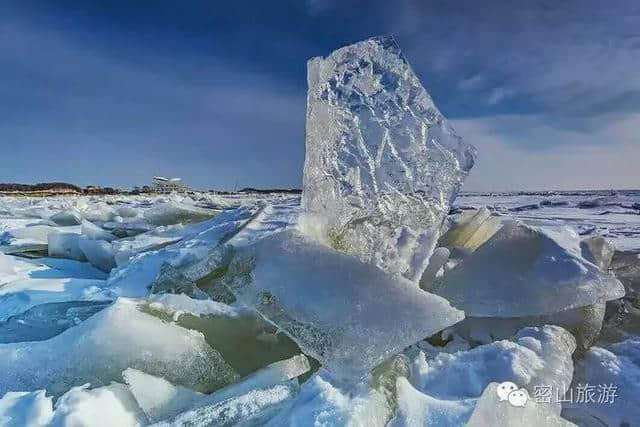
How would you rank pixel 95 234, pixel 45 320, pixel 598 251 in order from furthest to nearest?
pixel 95 234 → pixel 598 251 → pixel 45 320

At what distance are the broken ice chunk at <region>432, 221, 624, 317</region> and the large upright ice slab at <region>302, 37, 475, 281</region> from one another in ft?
0.60

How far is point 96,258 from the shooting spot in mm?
3168

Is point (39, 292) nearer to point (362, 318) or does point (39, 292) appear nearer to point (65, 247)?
point (65, 247)

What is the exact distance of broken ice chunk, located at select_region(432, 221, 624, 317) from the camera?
1.59m

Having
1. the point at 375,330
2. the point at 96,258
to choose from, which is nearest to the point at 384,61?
the point at 375,330

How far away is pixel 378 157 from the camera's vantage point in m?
1.75

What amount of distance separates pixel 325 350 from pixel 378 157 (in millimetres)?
735

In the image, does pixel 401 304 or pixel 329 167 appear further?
pixel 329 167

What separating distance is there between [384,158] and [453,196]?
264mm

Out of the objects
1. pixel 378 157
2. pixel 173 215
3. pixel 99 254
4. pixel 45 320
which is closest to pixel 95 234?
pixel 99 254

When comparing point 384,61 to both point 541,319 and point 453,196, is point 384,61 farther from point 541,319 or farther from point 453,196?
point 541,319

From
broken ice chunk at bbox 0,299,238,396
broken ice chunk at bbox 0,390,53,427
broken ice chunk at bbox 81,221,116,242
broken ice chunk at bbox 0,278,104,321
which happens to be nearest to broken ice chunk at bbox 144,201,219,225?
broken ice chunk at bbox 81,221,116,242

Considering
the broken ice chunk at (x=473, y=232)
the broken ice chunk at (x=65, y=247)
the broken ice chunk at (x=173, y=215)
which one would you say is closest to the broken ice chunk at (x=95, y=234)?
the broken ice chunk at (x=65, y=247)

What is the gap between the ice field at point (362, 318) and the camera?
3.86 feet
